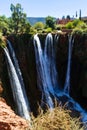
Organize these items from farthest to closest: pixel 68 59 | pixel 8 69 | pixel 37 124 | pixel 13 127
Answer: pixel 68 59
pixel 8 69
pixel 13 127
pixel 37 124

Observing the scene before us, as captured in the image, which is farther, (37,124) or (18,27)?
(18,27)

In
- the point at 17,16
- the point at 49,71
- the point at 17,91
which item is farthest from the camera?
the point at 17,16

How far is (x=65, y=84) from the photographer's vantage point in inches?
1228

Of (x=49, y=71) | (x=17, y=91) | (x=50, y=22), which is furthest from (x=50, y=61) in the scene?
(x=50, y=22)

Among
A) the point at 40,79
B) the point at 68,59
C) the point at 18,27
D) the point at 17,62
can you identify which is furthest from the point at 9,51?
the point at 18,27

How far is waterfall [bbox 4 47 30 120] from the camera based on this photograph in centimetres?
2525

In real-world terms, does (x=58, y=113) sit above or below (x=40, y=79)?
above

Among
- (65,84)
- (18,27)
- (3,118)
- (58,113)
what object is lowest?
(65,84)

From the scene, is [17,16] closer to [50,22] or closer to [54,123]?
[50,22]

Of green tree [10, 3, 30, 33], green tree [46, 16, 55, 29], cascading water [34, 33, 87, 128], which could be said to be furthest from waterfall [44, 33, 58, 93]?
green tree [46, 16, 55, 29]

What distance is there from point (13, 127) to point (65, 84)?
21.7m

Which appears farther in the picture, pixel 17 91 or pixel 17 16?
pixel 17 16

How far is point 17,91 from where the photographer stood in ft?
88.2

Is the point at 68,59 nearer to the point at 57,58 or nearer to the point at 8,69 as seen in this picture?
the point at 57,58
